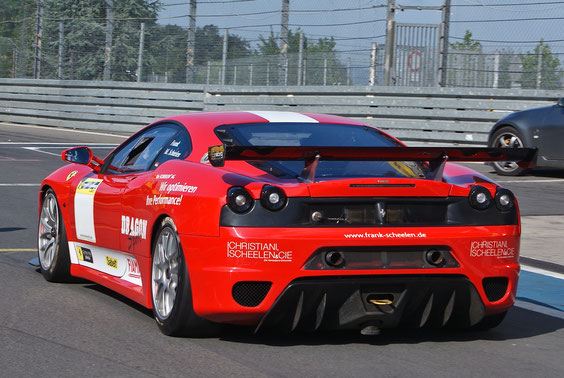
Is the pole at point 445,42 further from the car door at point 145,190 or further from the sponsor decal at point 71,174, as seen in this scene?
the car door at point 145,190

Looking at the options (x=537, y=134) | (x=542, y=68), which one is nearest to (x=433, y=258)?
(x=537, y=134)

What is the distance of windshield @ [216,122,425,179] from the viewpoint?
17.1ft

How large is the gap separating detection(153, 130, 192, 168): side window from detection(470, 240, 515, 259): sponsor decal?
5.42ft

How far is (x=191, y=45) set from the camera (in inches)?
943

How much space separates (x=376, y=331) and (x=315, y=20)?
16.2 m

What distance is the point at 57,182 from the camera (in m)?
6.93

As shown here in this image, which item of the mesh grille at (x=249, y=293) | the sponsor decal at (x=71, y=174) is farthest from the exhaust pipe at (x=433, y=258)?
the sponsor decal at (x=71, y=174)

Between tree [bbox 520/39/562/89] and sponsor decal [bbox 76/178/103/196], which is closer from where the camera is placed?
sponsor decal [bbox 76/178/103/196]

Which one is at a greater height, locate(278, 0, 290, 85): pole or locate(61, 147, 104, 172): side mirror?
locate(278, 0, 290, 85): pole

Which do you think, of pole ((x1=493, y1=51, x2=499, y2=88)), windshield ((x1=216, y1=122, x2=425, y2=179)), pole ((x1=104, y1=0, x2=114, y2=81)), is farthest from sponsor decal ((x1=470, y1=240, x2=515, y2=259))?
pole ((x1=104, y1=0, x2=114, y2=81))

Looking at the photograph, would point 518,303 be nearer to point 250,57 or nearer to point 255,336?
point 255,336

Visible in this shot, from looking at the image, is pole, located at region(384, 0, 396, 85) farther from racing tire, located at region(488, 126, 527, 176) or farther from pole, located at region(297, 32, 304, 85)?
racing tire, located at region(488, 126, 527, 176)

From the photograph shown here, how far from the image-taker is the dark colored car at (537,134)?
49.3ft

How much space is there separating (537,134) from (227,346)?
1109cm
